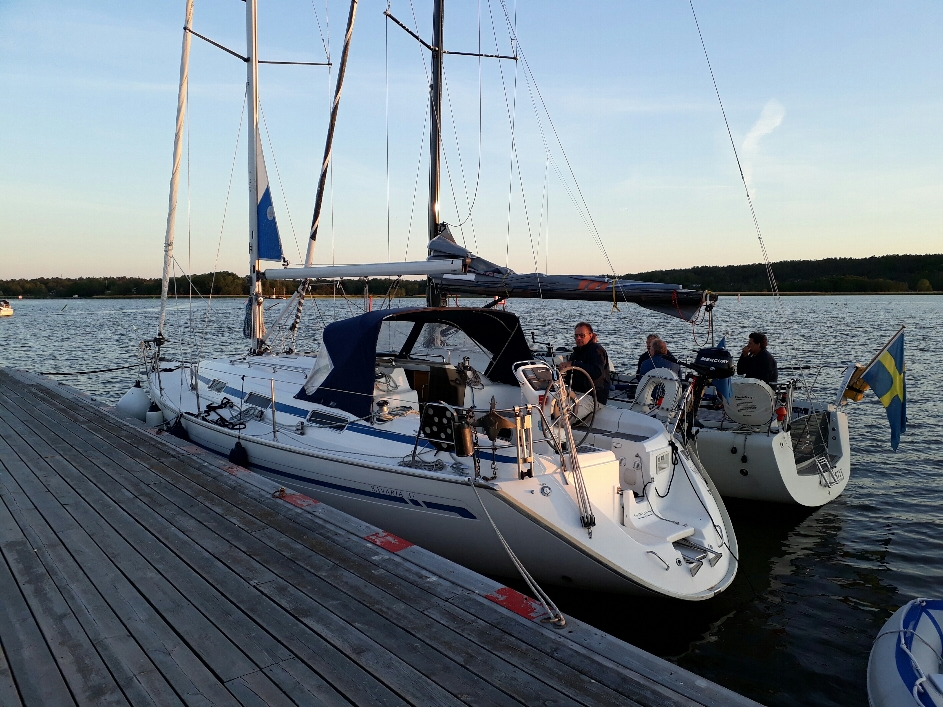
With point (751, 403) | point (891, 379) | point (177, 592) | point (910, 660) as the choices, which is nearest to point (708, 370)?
point (751, 403)

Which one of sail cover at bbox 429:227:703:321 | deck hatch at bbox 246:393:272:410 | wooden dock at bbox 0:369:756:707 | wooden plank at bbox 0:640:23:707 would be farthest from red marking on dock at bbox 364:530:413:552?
sail cover at bbox 429:227:703:321

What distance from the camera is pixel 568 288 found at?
9.12m

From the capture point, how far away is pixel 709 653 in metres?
5.84

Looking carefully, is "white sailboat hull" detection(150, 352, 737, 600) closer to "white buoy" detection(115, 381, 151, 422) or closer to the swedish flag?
the swedish flag

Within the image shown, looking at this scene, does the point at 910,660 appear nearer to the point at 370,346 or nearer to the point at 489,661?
the point at 489,661

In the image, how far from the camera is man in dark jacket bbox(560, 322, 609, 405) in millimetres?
7695

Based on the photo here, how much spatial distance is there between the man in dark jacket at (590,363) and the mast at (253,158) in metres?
7.56

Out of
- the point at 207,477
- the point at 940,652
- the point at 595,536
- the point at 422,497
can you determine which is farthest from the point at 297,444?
the point at 940,652

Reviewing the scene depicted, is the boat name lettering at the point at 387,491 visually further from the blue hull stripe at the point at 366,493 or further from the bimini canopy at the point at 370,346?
the bimini canopy at the point at 370,346

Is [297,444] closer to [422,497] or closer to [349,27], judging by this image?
[422,497]

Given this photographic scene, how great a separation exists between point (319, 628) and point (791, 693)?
3.98 m

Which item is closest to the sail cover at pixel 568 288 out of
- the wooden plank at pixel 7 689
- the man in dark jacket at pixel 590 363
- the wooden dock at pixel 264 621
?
the man in dark jacket at pixel 590 363

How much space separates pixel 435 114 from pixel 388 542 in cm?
917

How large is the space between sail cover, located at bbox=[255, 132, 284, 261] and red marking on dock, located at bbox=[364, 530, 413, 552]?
921 cm
